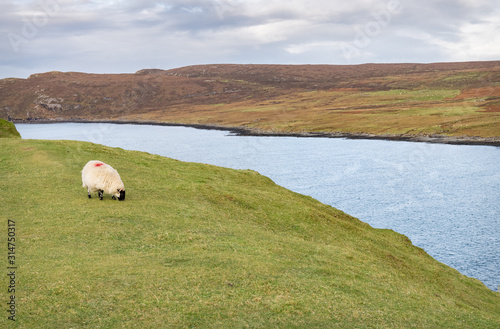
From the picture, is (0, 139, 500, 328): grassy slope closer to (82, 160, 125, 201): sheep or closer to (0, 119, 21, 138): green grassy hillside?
(82, 160, 125, 201): sheep

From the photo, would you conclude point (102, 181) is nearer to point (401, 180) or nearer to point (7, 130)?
point (7, 130)

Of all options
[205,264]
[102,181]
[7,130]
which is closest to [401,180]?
[7,130]

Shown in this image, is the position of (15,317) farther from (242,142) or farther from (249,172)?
(242,142)

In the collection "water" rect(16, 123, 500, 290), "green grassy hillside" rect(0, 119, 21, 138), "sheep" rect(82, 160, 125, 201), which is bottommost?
"water" rect(16, 123, 500, 290)

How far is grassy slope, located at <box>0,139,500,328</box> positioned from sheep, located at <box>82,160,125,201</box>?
782 mm

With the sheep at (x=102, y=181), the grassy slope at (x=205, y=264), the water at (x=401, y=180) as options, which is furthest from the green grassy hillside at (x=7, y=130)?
the water at (x=401, y=180)

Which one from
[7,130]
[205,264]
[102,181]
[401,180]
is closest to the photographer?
[205,264]

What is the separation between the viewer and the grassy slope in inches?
608

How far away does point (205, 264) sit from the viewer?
Answer: 19.6 m

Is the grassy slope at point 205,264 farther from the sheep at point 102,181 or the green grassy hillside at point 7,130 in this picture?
the green grassy hillside at point 7,130

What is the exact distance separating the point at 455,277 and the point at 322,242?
10155 millimetres

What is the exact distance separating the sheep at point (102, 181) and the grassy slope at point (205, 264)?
0.78m

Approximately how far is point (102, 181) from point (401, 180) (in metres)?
74.4

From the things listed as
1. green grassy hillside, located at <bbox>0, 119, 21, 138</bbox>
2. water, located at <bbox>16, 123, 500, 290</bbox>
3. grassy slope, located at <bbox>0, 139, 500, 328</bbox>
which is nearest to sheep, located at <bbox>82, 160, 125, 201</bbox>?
grassy slope, located at <bbox>0, 139, 500, 328</bbox>
